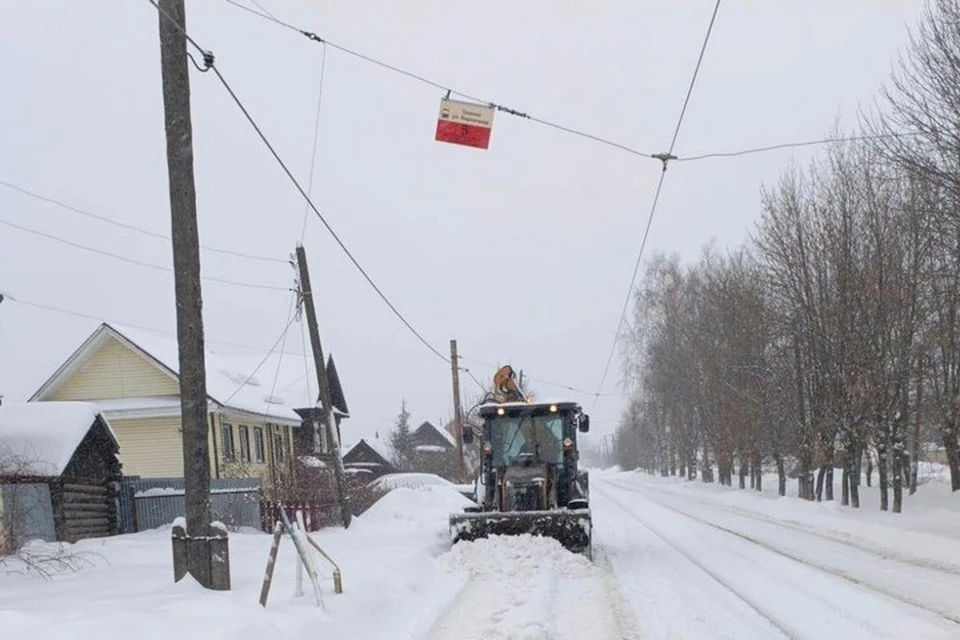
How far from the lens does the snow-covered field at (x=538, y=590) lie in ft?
23.9

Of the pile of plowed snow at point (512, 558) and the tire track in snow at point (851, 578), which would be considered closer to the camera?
the tire track in snow at point (851, 578)

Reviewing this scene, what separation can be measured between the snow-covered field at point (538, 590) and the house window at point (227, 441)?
539 inches

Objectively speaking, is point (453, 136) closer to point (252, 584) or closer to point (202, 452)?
point (202, 452)

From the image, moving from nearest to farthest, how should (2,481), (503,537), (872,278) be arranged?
(503,537)
(2,481)
(872,278)

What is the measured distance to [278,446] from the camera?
123 ft

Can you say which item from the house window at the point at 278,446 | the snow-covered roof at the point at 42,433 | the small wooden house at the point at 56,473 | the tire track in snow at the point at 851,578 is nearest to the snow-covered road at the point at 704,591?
the tire track in snow at the point at 851,578

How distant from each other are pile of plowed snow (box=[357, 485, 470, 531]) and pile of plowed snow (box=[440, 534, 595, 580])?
5327mm

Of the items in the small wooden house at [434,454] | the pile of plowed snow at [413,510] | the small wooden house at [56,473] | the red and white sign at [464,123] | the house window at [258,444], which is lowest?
the small wooden house at [434,454]

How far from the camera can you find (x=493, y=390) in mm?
18156

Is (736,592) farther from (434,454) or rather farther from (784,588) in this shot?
(434,454)

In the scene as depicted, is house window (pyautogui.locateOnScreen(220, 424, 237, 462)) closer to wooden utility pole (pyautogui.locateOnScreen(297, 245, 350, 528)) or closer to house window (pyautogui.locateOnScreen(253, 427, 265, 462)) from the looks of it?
house window (pyautogui.locateOnScreen(253, 427, 265, 462))

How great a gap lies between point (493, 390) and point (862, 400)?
10.1 m

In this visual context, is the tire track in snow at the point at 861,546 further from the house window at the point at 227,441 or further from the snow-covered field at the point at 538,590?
the house window at the point at 227,441

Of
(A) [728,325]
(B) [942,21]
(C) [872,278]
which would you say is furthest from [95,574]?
(A) [728,325]
